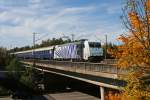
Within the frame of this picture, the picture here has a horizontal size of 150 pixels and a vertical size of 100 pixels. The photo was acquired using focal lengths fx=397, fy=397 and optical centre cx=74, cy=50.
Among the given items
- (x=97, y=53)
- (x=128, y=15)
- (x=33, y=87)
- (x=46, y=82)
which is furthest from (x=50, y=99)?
(x=128, y=15)

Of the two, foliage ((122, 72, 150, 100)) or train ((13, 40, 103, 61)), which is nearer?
foliage ((122, 72, 150, 100))

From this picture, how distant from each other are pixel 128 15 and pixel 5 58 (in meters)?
140

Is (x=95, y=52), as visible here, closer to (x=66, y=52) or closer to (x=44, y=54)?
(x=66, y=52)

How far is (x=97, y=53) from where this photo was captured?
74562mm

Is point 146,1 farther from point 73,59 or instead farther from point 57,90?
point 57,90

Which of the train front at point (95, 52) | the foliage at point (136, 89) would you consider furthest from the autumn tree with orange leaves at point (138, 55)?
the train front at point (95, 52)

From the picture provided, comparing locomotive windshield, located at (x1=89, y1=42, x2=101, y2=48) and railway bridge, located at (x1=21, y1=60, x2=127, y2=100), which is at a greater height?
locomotive windshield, located at (x1=89, y1=42, x2=101, y2=48)

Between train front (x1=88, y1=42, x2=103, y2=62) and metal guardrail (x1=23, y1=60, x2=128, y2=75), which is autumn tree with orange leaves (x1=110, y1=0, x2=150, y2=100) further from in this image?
train front (x1=88, y1=42, x2=103, y2=62)

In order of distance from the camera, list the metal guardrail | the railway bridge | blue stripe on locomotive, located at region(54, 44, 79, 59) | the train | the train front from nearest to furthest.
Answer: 1. the metal guardrail
2. the railway bridge
3. the train front
4. the train
5. blue stripe on locomotive, located at region(54, 44, 79, 59)

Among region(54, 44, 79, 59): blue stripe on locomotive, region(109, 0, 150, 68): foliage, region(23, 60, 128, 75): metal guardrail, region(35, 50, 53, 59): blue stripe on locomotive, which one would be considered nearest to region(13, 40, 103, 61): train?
region(54, 44, 79, 59): blue stripe on locomotive

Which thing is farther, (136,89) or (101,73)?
(101,73)

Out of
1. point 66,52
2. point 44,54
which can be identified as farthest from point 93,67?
point 44,54

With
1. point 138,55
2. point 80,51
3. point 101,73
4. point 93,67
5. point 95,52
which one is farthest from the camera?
point 80,51

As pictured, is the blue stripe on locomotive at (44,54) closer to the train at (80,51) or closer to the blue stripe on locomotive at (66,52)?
the blue stripe on locomotive at (66,52)
